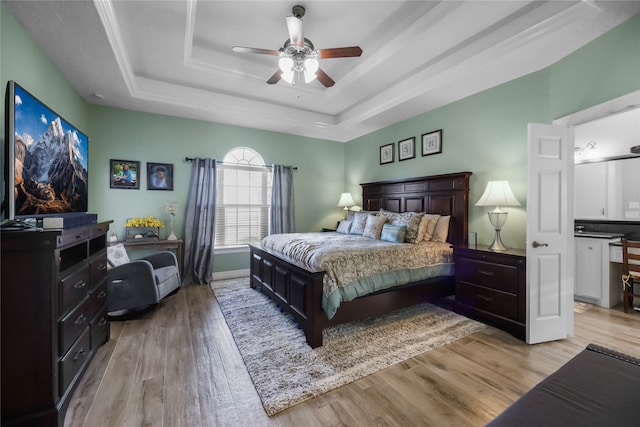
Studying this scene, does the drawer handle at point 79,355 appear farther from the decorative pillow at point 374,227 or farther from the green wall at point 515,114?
the green wall at point 515,114

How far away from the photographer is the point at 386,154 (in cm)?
503

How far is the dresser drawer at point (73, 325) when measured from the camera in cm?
159

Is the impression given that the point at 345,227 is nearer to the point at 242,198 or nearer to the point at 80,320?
the point at 242,198

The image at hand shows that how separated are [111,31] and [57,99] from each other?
1.07 m

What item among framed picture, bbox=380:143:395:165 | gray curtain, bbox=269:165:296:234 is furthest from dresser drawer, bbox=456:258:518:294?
gray curtain, bbox=269:165:296:234

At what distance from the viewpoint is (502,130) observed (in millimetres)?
3330

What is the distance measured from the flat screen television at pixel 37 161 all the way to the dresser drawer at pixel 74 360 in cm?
89

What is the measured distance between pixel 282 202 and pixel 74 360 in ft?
12.4

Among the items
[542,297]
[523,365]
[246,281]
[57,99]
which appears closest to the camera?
[523,365]

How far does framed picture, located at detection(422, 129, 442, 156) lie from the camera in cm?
407

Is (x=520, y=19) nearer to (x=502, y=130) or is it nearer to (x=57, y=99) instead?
(x=502, y=130)

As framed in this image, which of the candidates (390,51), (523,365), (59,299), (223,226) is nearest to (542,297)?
(523,365)

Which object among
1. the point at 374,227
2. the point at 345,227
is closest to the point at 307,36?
the point at 374,227

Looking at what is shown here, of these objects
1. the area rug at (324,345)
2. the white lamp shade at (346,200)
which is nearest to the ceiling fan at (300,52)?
the area rug at (324,345)
